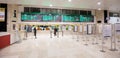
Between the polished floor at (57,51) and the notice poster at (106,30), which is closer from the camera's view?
the polished floor at (57,51)

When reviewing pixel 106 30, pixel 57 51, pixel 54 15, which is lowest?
pixel 57 51

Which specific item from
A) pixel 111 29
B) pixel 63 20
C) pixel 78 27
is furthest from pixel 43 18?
pixel 111 29

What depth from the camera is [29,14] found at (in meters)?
16.8

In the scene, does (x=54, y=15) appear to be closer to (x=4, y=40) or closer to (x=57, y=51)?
(x=4, y=40)

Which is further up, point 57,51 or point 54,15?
point 54,15

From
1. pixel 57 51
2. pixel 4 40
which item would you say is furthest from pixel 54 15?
pixel 57 51

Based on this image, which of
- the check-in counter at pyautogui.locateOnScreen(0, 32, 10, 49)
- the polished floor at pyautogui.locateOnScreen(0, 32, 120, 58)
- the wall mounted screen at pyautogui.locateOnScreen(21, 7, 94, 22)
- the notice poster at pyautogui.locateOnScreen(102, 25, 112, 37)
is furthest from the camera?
the wall mounted screen at pyautogui.locateOnScreen(21, 7, 94, 22)

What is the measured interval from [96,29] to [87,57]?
1497 centimetres

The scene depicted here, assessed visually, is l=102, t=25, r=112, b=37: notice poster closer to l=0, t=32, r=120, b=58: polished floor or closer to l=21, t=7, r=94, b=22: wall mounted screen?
l=0, t=32, r=120, b=58: polished floor

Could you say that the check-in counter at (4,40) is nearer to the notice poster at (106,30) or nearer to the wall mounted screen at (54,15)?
the notice poster at (106,30)

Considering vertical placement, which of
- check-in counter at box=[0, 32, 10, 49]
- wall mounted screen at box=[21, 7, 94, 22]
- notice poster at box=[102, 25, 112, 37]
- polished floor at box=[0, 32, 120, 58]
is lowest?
polished floor at box=[0, 32, 120, 58]

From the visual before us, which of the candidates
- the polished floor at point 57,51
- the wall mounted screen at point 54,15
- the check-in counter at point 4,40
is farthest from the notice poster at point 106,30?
the wall mounted screen at point 54,15

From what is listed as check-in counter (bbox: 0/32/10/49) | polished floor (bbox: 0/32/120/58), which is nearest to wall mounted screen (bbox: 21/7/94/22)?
polished floor (bbox: 0/32/120/58)

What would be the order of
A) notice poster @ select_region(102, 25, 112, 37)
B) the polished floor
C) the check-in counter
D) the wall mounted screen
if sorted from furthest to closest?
the wall mounted screen → the check-in counter → notice poster @ select_region(102, 25, 112, 37) → the polished floor
